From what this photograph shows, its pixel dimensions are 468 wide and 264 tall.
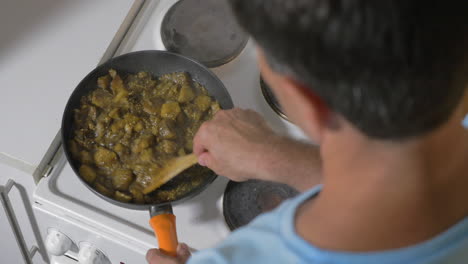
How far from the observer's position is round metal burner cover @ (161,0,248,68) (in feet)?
3.33

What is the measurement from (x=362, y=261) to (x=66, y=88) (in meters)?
0.69

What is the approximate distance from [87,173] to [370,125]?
56 centimetres

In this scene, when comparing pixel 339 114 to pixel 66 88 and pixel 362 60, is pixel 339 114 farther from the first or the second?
pixel 66 88

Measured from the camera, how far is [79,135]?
0.91m

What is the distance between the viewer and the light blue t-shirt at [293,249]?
466 millimetres

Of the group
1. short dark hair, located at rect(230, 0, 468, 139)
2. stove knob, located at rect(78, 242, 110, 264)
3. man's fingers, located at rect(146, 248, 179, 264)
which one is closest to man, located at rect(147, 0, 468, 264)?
short dark hair, located at rect(230, 0, 468, 139)

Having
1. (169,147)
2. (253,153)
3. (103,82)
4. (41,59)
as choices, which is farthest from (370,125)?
(41,59)

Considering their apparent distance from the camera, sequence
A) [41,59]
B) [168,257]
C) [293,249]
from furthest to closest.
Result: [41,59] → [168,257] → [293,249]

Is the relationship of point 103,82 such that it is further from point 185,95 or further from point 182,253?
point 182,253

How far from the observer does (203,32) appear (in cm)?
104

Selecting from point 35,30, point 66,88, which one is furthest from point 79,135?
point 35,30

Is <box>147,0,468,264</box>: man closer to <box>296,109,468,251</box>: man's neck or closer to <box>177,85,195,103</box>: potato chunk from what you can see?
<box>296,109,468,251</box>: man's neck

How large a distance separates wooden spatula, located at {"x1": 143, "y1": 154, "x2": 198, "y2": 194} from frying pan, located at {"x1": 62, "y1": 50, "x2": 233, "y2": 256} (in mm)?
21

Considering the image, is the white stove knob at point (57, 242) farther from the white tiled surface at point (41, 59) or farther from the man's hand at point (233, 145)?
the man's hand at point (233, 145)
